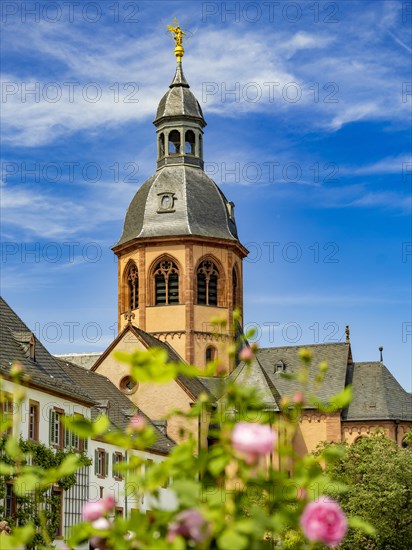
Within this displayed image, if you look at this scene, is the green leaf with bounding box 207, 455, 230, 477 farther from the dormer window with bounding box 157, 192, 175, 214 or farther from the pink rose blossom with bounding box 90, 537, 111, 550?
the dormer window with bounding box 157, 192, 175, 214

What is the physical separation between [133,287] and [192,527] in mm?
55879

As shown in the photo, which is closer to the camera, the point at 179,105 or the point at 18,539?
the point at 18,539

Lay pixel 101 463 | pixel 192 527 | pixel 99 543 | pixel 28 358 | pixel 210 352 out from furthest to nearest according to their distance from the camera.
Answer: pixel 210 352
pixel 101 463
pixel 28 358
pixel 99 543
pixel 192 527

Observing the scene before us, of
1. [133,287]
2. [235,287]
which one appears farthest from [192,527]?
[235,287]

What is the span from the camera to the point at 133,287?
6028 centimetres

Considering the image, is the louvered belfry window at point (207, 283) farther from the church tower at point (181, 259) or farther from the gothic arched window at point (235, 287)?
the gothic arched window at point (235, 287)

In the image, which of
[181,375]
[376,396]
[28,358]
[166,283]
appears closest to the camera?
[28,358]

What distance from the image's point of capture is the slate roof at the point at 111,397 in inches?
1859

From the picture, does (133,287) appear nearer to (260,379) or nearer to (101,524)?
(260,379)

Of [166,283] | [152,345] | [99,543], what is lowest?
[99,543]

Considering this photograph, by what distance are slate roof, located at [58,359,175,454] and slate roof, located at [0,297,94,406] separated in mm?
9384

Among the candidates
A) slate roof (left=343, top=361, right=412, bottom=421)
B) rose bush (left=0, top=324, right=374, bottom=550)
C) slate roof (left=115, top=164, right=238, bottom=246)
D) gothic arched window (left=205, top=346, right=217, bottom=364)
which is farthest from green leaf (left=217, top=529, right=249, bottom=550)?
slate roof (left=343, top=361, right=412, bottom=421)

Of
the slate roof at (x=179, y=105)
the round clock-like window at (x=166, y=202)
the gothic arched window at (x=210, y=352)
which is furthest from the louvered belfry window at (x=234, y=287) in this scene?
the slate roof at (x=179, y=105)

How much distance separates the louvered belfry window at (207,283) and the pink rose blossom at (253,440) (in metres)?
54.6
